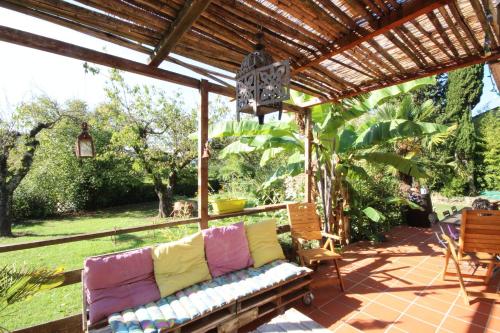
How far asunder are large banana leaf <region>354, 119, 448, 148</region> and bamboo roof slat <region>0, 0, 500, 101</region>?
1683 millimetres

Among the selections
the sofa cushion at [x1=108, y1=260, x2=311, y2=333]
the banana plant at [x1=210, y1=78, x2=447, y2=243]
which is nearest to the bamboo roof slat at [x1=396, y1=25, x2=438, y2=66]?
the banana plant at [x1=210, y1=78, x2=447, y2=243]

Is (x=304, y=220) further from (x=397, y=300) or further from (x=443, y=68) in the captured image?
(x=443, y=68)

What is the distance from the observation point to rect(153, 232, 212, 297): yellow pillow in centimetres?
281

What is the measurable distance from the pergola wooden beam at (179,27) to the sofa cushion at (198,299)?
101 inches

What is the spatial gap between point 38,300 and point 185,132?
273 inches

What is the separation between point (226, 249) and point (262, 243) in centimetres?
60

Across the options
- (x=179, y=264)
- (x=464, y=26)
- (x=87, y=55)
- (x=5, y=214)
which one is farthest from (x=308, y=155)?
(x=5, y=214)

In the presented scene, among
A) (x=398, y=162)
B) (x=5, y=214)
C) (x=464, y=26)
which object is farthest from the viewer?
(x=5, y=214)

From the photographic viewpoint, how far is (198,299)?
104 inches

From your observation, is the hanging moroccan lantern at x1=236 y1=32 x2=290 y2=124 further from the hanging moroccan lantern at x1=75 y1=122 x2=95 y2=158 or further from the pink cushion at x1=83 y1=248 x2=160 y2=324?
the pink cushion at x1=83 y1=248 x2=160 y2=324

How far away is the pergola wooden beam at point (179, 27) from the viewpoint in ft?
6.83

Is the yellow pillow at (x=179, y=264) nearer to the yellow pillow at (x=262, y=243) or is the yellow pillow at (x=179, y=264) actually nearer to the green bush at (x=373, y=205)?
the yellow pillow at (x=262, y=243)

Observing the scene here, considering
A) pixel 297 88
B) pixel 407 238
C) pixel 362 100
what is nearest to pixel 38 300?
pixel 297 88

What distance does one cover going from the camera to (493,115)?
13734 millimetres
